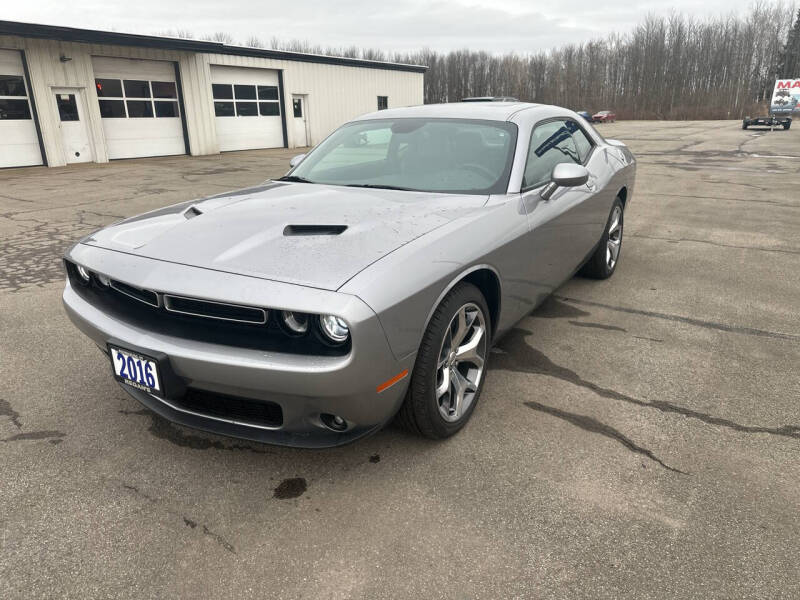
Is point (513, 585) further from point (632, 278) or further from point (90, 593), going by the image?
point (632, 278)

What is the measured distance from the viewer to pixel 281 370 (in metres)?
1.96

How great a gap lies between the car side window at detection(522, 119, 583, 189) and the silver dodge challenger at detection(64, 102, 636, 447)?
24 millimetres

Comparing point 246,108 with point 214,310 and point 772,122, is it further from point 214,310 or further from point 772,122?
point 772,122

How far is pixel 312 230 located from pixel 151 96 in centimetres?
1955

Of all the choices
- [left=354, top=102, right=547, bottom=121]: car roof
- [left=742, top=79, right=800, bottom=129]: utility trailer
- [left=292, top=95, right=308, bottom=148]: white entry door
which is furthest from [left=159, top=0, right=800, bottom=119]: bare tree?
[left=354, top=102, right=547, bottom=121]: car roof

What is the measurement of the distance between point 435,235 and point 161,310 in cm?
116

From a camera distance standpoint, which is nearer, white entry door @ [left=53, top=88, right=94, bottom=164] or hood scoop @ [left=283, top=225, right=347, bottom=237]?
hood scoop @ [left=283, top=225, right=347, bottom=237]

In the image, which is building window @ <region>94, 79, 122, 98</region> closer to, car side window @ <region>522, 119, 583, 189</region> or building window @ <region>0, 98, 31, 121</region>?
building window @ <region>0, 98, 31, 121</region>

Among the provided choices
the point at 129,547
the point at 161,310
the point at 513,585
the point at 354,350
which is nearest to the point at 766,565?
the point at 513,585

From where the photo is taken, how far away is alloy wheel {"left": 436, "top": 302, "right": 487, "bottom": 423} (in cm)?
254

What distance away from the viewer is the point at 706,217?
808 cm

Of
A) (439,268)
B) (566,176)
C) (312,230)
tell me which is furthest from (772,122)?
(312,230)

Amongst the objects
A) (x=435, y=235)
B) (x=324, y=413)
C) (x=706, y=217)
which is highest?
(x=435, y=235)

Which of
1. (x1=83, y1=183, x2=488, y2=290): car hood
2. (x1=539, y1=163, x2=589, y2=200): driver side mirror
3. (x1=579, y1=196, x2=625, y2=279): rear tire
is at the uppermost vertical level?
(x1=539, y1=163, x2=589, y2=200): driver side mirror
